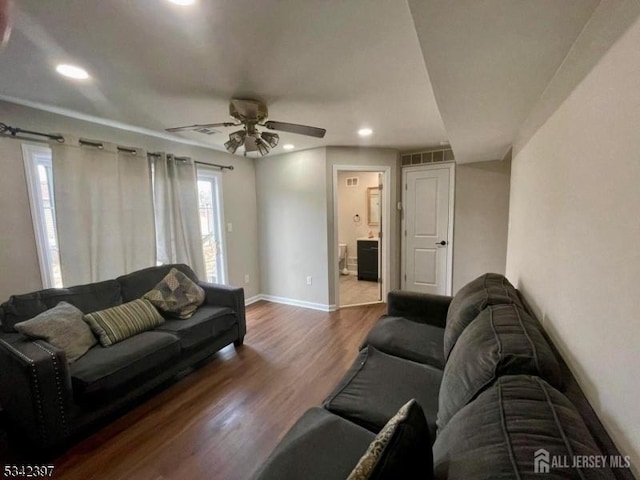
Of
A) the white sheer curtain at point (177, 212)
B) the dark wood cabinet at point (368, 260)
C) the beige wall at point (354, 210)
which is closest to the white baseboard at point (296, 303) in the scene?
the white sheer curtain at point (177, 212)

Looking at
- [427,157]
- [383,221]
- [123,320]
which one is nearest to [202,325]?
[123,320]

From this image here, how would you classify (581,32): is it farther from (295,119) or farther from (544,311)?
(295,119)

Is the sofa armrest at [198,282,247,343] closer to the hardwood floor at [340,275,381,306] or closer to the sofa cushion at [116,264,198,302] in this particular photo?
the sofa cushion at [116,264,198,302]

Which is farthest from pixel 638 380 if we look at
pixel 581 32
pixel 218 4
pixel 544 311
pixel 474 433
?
pixel 218 4

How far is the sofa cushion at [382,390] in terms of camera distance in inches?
48.9

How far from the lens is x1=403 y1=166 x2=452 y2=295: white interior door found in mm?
3945

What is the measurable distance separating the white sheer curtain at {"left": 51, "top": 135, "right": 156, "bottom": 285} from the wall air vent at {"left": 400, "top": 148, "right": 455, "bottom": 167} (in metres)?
3.34

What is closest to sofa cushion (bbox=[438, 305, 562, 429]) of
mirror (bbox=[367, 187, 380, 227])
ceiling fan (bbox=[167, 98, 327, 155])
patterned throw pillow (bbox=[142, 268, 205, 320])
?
ceiling fan (bbox=[167, 98, 327, 155])

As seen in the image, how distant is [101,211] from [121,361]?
58.4 inches

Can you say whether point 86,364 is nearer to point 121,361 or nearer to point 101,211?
point 121,361

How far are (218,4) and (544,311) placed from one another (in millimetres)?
2081

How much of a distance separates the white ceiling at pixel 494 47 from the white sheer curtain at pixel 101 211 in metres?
2.85

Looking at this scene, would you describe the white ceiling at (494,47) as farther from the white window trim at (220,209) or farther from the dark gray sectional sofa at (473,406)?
the white window trim at (220,209)

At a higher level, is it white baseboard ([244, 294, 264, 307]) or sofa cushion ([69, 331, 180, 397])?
sofa cushion ([69, 331, 180, 397])
